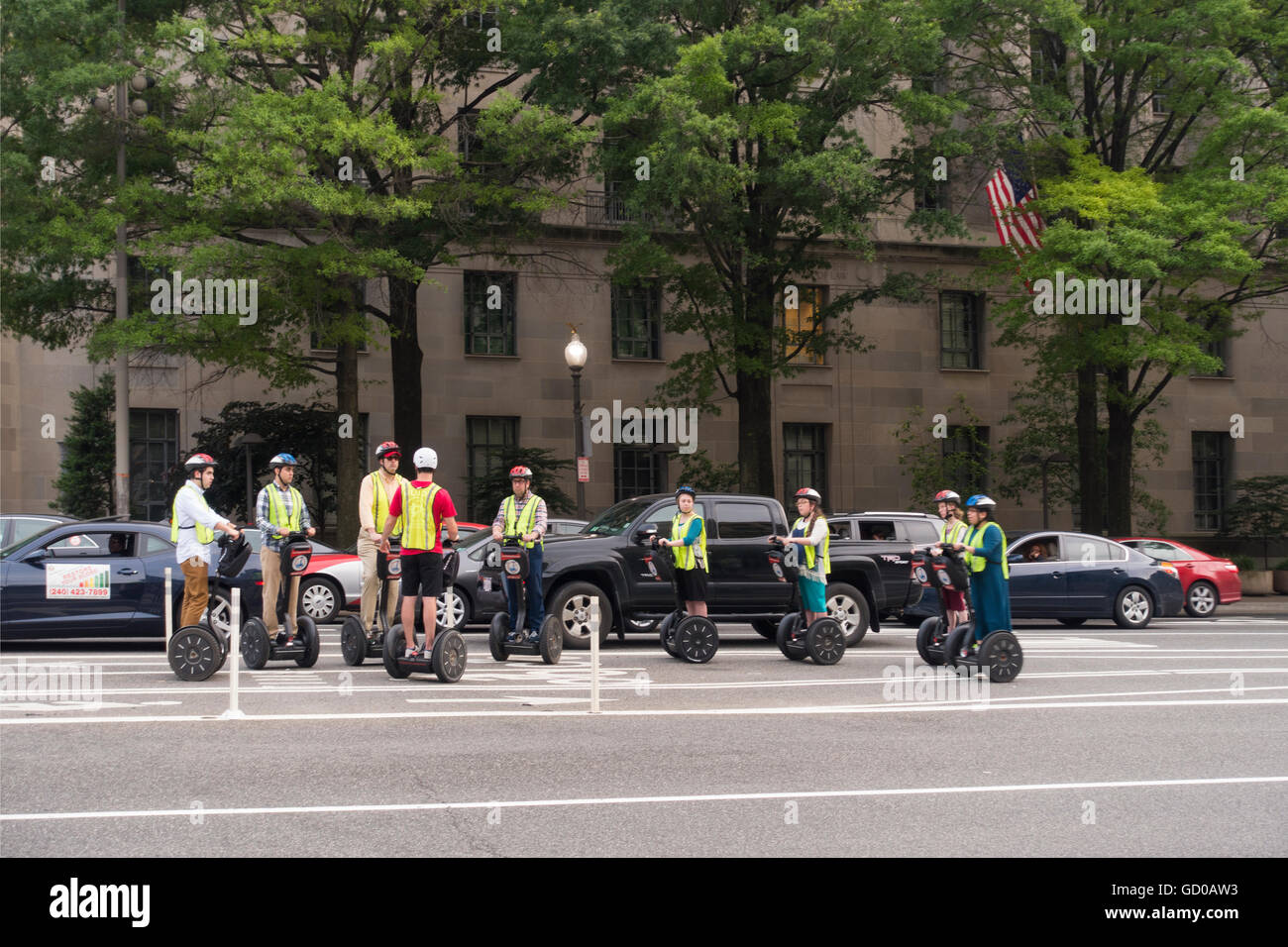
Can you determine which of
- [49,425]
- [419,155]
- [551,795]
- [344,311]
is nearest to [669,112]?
[419,155]

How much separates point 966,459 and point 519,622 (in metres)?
24.6

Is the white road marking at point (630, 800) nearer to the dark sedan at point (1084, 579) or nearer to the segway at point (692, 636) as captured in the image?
the segway at point (692, 636)

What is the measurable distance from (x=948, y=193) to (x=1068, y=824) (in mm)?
29182

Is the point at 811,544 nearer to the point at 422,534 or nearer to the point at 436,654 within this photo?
the point at 436,654

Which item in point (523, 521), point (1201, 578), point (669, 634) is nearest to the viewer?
point (523, 521)

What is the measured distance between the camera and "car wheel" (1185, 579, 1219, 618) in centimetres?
2612

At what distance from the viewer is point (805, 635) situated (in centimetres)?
1526

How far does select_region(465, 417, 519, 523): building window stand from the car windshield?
15973 millimetres

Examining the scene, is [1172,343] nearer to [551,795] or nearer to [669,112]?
[669,112]

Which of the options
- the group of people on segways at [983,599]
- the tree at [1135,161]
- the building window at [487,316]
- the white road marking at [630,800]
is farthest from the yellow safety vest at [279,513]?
the building window at [487,316]

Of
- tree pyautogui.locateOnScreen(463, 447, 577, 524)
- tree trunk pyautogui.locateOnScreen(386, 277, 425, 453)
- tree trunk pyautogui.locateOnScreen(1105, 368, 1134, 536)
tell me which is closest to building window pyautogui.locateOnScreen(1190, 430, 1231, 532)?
tree trunk pyautogui.locateOnScreen(1105, 368, 1134, 536)

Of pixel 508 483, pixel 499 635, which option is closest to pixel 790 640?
pixel 499 635

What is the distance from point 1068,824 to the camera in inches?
283

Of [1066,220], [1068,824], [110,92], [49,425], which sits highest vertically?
[110,92]
